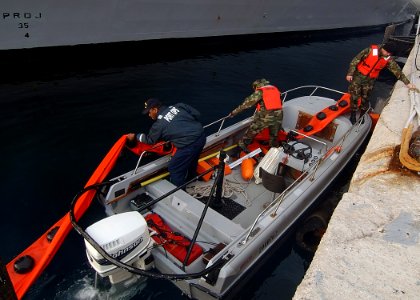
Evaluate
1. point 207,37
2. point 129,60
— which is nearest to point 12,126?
point 129,60

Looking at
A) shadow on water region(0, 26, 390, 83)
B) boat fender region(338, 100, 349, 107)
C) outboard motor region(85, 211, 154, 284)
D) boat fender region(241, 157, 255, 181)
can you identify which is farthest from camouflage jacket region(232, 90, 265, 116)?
shadow on water region(0, 26, 390, 83)

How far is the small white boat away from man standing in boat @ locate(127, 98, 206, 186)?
423mm

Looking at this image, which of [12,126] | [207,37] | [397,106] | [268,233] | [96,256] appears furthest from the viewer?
[207,37]

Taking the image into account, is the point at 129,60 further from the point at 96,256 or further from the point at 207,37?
the point at 96,256

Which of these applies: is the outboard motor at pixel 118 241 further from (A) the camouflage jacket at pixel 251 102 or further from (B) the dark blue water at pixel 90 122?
(A) the camouflage jacket at pixel 251 102

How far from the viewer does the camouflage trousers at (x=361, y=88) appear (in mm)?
8477

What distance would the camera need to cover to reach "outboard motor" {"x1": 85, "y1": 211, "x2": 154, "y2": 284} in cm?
356

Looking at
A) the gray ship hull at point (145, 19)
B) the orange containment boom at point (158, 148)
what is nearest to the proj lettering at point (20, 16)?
the gray ship hull at point (145, 19)

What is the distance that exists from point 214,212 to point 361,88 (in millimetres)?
5867

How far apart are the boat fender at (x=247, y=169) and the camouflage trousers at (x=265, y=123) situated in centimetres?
68

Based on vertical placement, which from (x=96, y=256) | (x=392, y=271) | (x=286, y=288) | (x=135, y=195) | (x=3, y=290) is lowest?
(x=286, y=288)

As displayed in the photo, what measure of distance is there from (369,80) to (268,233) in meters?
5.77

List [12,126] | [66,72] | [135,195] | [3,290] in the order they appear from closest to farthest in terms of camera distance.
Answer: [3,290] < [135,195] < [12,126] < [66,72]

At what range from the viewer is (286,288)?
16.9 feet
